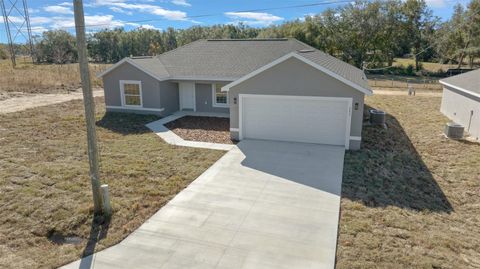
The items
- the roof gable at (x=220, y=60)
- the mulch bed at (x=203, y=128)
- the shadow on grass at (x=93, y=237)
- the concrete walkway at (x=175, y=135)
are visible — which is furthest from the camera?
the roof gable at (x=220, y=60)

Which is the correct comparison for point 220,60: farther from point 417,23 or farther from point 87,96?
point 417,23

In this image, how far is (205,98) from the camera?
65.7ft

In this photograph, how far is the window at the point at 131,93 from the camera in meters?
19.4

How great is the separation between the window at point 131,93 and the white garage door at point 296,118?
8.12 meters

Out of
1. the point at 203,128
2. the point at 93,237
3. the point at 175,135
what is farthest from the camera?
the point at 203,128

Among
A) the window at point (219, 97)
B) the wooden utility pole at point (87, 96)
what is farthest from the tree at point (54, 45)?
the wooden utility pole at point (87, 96)

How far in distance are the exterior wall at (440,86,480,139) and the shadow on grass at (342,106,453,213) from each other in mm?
3419

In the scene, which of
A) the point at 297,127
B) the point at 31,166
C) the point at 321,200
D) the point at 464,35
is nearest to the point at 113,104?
the point at 31,166

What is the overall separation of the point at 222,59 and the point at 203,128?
6253mm

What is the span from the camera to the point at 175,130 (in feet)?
52.9

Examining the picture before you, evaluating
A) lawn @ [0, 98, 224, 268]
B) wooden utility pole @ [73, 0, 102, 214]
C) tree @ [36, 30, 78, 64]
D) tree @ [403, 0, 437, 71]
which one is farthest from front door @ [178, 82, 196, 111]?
tree @ [36, 30, 78, 64]

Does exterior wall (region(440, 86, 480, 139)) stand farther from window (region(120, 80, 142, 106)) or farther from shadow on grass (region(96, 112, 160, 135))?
window (region(120, 80, 142, 106))

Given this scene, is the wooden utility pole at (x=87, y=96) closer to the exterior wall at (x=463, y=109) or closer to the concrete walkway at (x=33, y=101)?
the exterior wall at (x=463, y=109)

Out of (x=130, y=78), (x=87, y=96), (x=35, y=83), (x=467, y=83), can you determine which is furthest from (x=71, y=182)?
(x=35, y=83)
